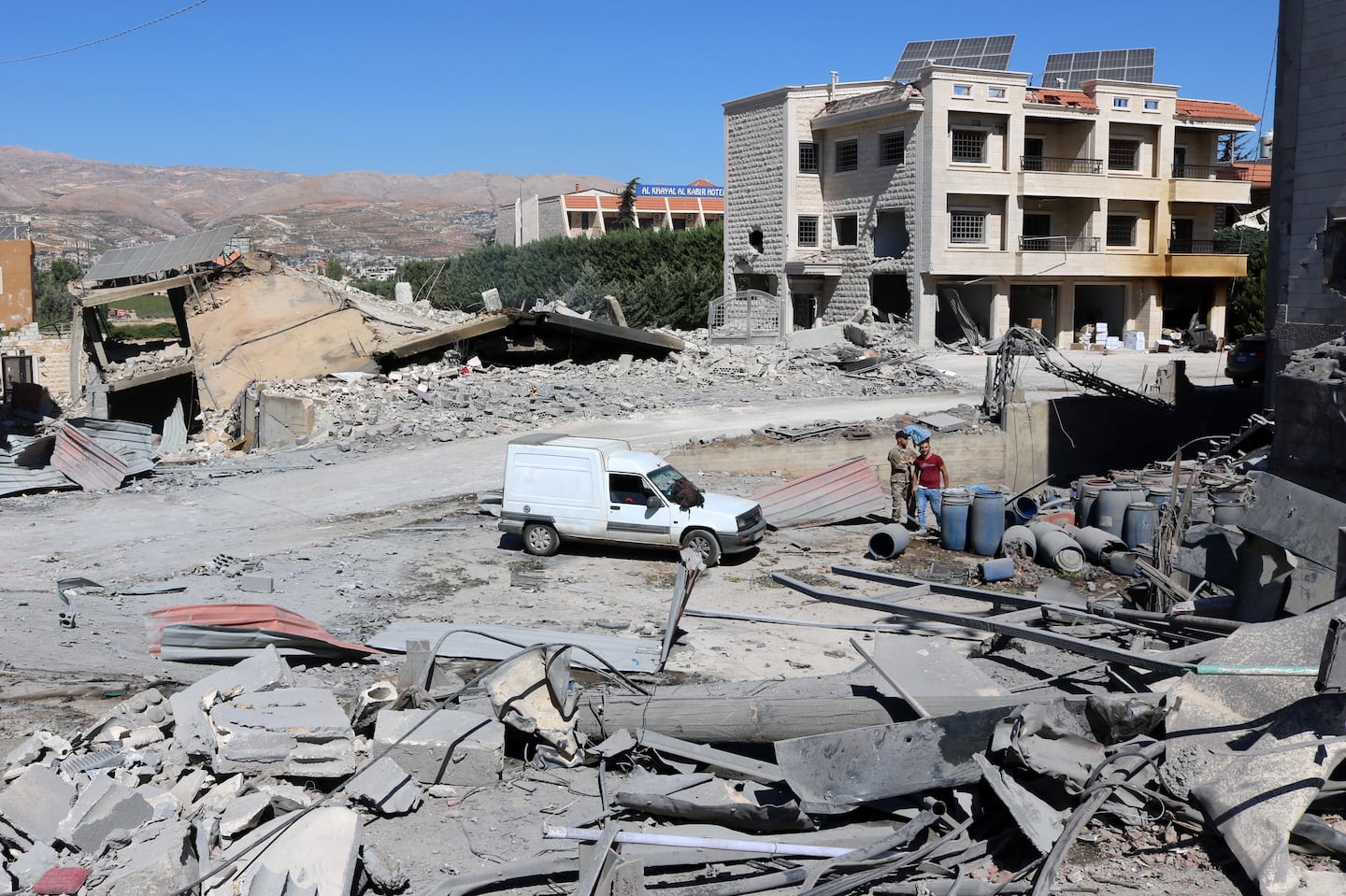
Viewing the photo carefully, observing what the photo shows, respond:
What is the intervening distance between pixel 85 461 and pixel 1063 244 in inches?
1425

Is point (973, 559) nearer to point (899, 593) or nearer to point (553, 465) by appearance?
point (899, 593)

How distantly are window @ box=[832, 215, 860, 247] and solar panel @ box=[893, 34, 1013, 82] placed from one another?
572 cm

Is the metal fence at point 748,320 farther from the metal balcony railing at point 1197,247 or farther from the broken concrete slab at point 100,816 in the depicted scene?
the broken concrete slab at point 100,816

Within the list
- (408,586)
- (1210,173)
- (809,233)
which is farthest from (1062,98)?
(408,586)

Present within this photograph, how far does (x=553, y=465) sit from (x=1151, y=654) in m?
9.82

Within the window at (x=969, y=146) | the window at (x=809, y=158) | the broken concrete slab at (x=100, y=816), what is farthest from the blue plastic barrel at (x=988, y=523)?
the window at (x=809, y=158)

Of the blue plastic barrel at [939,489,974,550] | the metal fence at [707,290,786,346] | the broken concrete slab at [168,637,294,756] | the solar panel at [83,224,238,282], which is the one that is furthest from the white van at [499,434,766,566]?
the metal fence at [707,290,786,346]

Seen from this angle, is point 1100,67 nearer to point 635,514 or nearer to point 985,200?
point 985,200

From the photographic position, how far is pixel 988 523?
17156mm

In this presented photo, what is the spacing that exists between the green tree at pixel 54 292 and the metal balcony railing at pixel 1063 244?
142 feet

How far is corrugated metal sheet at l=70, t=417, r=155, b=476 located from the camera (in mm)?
20562

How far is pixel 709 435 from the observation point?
23453 mm

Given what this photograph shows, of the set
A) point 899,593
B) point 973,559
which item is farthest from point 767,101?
point 899,593

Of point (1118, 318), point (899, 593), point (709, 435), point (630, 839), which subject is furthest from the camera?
point (1118, 318)
